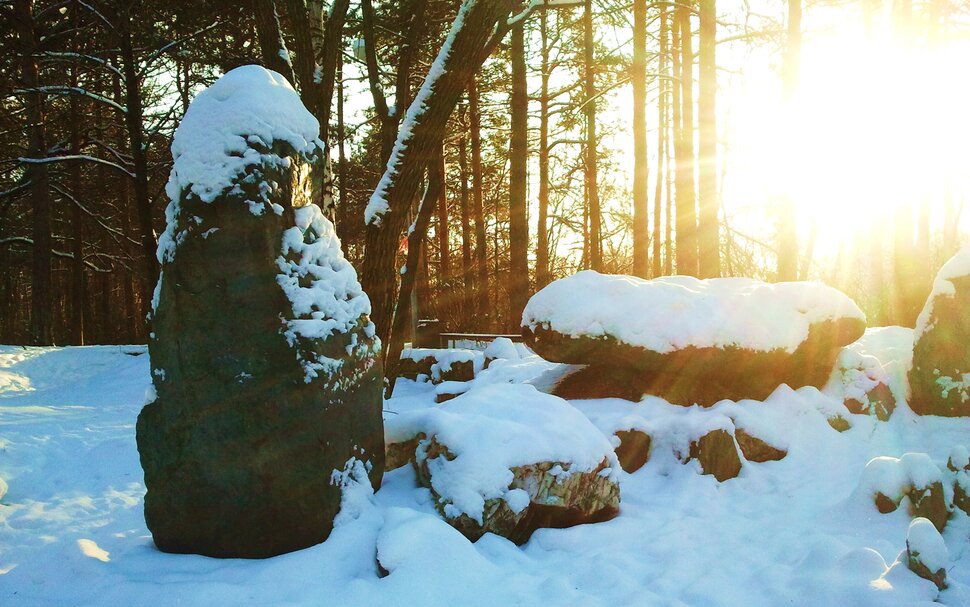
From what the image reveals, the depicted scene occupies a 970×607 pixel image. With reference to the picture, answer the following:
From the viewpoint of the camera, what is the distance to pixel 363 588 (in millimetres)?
2926

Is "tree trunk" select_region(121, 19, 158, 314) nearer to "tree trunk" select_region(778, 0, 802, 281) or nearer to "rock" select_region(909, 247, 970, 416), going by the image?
Result: "tree trunk" select_region(778, 0, 802, 281)

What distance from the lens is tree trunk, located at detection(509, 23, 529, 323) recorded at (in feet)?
38.8

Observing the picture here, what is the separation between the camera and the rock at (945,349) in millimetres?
6453

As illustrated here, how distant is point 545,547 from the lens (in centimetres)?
383

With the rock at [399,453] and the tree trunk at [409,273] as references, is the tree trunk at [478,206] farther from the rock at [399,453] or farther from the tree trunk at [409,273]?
the rock at [399,453]

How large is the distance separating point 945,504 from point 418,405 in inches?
238

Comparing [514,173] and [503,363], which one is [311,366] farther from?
[514,173]

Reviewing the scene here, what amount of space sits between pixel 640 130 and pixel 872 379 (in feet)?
22.9

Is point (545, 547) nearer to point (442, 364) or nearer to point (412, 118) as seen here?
point (412, 118)

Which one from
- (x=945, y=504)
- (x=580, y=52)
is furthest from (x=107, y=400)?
(x=580, y=52)

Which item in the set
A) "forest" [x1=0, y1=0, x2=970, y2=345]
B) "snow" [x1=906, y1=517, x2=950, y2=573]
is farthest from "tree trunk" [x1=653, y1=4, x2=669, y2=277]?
"snow" [x1=906, y1=517, x2=950, y2=573]

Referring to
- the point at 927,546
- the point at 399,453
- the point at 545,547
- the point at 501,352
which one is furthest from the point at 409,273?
the point at 927,546

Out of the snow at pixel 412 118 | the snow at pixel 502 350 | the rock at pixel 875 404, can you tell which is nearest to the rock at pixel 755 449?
the rock at pixel 875 404

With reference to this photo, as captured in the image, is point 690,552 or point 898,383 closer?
point 690,552
